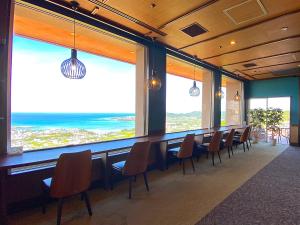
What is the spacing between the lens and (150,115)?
473 centimetres

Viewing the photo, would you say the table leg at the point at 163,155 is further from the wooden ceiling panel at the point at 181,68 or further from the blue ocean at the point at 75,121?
the wooden ceiling panel at the point at 181,68

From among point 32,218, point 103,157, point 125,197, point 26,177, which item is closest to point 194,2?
point 103,157

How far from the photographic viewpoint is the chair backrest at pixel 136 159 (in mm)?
2914

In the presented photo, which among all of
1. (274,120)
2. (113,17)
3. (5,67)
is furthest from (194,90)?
(274,120)

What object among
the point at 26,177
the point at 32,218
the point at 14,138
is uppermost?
the point at 14,138

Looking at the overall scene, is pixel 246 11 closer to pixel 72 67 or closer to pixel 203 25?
pixel 203 25

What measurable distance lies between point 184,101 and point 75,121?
12.6 ft

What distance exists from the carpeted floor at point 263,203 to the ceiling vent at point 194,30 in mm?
3054

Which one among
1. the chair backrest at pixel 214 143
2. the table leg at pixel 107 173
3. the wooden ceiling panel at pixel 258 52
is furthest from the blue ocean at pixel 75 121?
the wooden ceiling panel at pixel 258 52

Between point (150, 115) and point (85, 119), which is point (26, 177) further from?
point (150, 115)

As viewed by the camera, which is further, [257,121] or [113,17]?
[257,121]

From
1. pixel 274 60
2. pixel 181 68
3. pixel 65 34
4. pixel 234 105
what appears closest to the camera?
pixel 65 34

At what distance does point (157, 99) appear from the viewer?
4.91m

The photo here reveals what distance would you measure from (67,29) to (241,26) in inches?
129
